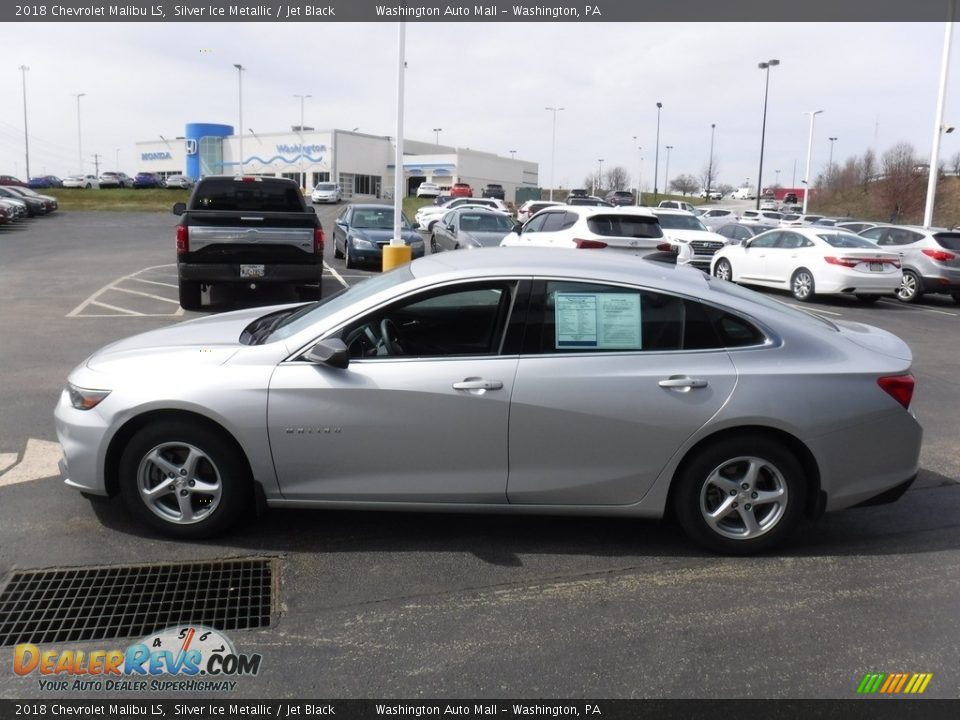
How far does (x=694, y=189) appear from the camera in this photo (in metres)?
119

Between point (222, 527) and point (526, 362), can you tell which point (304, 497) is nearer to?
point (222, 527)

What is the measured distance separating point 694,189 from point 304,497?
121 metres

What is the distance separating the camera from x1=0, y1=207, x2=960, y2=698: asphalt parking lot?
339cm

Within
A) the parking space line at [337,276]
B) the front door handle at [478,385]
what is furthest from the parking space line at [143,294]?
the front door handle at [478,385]

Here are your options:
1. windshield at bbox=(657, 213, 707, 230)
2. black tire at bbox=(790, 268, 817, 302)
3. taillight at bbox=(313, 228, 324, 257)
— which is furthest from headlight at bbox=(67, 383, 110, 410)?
windshield at bbox=(657, 213, 707, 230)

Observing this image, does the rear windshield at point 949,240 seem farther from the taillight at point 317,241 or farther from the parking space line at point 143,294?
the parking space line at point 143,294

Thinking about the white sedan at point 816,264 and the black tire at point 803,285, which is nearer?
the white sedan at point 816,264

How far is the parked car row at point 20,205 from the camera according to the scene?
34562 millimetres

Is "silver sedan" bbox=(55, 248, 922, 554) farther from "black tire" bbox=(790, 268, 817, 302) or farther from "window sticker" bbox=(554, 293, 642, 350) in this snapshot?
"black tire" bbox=(790, 268, 817, 302)

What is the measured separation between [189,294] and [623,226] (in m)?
7.29

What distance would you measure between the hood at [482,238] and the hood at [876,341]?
1319cm
